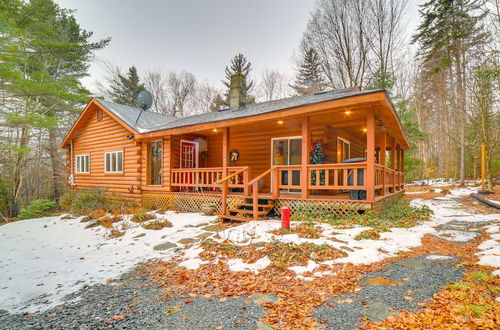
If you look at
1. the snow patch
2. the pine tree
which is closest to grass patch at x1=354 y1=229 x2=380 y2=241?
the snow patch

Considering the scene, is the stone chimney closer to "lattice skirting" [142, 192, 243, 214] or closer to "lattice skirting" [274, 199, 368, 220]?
"lattice skirting" [142, 192, 243, 214]

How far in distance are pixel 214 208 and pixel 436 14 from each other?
20.4 meters

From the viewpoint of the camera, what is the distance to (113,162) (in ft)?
39.4

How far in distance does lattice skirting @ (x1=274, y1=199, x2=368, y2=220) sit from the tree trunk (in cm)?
1749

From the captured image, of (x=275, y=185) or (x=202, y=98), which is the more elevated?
(x=202, y=98)

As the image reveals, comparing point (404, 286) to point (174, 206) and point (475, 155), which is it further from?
point (475, 155)

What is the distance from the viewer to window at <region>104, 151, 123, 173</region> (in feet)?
38.4

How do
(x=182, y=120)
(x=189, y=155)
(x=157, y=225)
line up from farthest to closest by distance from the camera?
(x=182, y=120) < (x=189, y=155) < (x=157, y=225)

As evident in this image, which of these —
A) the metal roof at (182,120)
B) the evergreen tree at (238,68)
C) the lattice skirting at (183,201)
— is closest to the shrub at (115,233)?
the lattice skirting at (183,201)

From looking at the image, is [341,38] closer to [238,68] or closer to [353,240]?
[238,68]

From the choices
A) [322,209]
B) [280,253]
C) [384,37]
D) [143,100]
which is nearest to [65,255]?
[280,253]

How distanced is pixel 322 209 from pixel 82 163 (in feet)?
44.0

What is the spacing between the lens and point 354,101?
5.80 metres

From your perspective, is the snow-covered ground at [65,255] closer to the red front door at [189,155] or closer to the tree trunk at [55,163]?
the red front door at [189,155]
